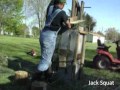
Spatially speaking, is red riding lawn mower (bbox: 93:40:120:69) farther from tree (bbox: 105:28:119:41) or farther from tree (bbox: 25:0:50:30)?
tree (bbox: 105:28:119:41)

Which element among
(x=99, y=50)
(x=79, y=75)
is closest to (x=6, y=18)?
(x=99, y=50)

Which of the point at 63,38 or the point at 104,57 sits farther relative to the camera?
the point at 104,57

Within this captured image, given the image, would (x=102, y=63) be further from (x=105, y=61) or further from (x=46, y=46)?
(x=46, y=46)

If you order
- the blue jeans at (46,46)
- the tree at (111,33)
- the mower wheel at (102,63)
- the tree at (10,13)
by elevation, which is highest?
the tree at (10,13)

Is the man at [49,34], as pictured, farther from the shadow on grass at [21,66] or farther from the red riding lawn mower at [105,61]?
the red riding lawn mower at [105,61]

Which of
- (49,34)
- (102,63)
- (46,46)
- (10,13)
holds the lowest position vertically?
(102,63)

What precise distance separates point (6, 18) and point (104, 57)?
2250 inches

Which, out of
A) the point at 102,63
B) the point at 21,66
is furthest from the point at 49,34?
the point at 102,63

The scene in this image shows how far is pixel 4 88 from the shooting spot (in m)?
7.79

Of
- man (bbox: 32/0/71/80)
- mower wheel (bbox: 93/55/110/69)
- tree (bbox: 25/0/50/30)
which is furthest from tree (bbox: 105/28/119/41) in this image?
man (bbox: 32/0/71/80)

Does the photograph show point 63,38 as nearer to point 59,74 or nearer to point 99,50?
point 59,74

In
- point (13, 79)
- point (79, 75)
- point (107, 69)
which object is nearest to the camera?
point (13, 79)

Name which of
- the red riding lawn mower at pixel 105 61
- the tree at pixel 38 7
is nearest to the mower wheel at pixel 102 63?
the red riding lawn mower at pixel 105 61

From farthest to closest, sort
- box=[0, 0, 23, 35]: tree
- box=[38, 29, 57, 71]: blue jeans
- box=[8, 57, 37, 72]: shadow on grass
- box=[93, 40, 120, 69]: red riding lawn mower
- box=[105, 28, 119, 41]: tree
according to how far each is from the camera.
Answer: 1. box=[105, 28, 119, 41]: tree
2. box=[0, 0, 23, 35]: tree
3. box=[93, 40, 120, 69]: red riding lawn mower
4. box=[8, 57, 37, 72]: shadow on grass
5. box=[38, 29, 57, 71]: blue jeans
